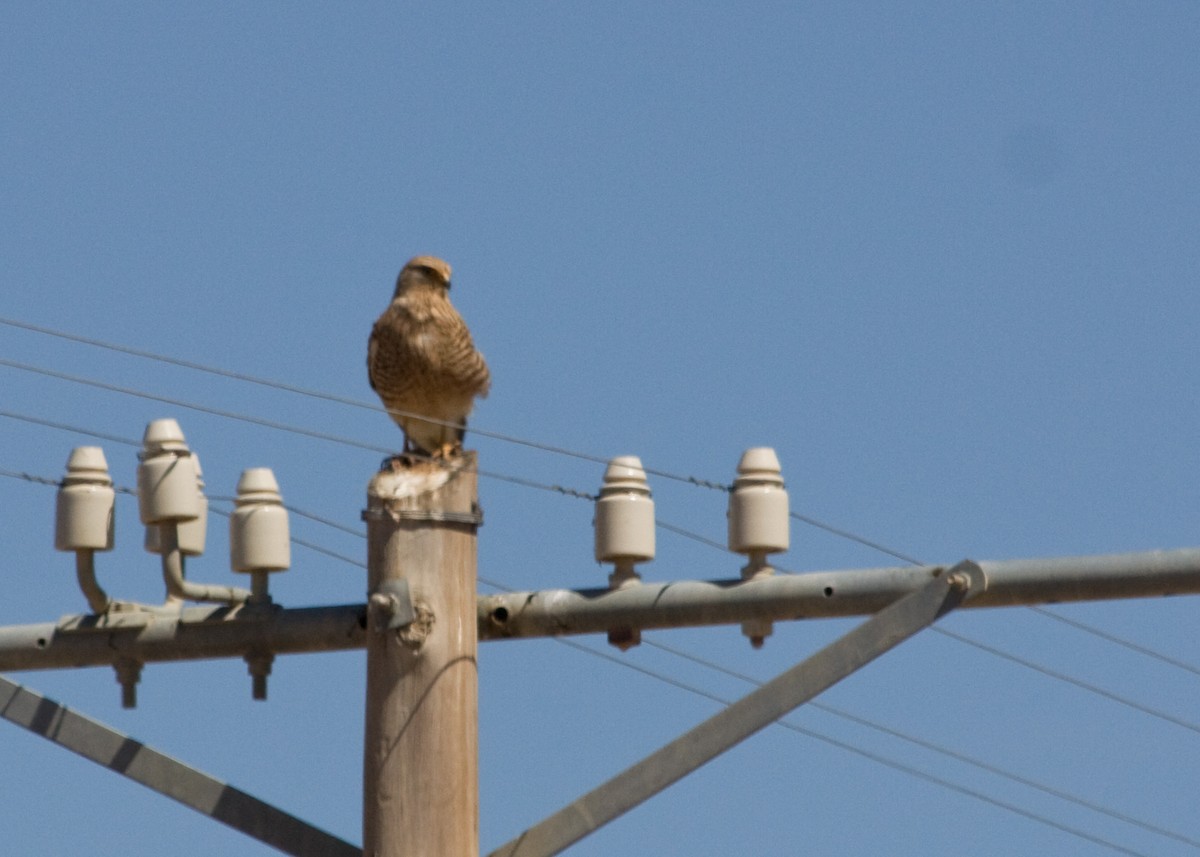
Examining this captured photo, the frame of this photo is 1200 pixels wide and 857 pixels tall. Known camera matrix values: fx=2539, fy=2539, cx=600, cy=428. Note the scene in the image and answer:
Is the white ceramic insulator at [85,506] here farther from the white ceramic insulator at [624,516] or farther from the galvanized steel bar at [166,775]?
the white ceramic insulator at [624,516]

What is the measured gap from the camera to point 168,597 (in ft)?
28.5

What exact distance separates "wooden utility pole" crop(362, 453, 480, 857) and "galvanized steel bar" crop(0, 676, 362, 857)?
28cm

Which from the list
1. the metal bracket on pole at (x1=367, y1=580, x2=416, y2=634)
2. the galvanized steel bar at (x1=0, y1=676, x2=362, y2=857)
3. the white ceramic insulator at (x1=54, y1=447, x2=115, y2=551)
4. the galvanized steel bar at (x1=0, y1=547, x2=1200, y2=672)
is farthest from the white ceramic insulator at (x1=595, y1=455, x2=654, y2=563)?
the white ceramic insulator at (x1=54, y1=447, x2=115, y2=551)

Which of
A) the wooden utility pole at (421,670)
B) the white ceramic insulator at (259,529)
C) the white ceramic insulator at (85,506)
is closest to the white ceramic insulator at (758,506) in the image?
the wooden utility pole at (421,670)

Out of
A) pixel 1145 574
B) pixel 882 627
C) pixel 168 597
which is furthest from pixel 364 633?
pixel 1145 574

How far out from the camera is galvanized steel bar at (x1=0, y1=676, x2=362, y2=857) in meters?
7.94

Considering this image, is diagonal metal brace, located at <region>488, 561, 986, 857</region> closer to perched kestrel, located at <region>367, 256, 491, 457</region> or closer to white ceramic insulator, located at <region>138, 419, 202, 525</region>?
perched kestrel, located at <region>367, 256, 491, 457</region>

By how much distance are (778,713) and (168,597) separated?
232 centimetres

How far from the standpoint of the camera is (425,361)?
9.13 meters

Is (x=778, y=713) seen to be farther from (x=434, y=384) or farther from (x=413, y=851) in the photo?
(x=434, y=384)

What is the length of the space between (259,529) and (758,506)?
1.68m

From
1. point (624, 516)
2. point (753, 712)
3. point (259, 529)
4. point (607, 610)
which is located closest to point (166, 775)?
point (259, 529)

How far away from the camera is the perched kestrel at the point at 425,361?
29.3 ft

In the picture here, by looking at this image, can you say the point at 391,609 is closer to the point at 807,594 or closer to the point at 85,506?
the point at 807,594
